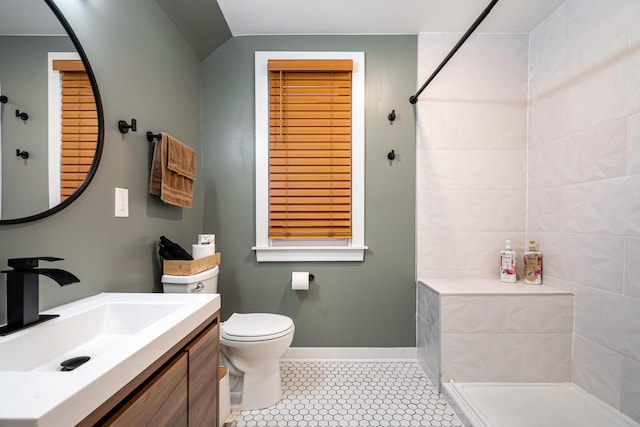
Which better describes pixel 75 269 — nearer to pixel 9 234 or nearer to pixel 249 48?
pixel 9 234

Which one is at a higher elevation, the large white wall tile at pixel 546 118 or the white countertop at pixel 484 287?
the large white wall tile at pixel 546 118

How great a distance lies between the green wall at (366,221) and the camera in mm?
2043

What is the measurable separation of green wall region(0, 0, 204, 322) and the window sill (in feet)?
1.88

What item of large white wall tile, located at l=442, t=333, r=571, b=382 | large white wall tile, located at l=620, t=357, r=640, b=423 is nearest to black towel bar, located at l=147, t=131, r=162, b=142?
large white wall tile, located at l=442, t=333, r=571, b=382

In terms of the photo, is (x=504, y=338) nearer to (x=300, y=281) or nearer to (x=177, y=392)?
(x=300, y=281)

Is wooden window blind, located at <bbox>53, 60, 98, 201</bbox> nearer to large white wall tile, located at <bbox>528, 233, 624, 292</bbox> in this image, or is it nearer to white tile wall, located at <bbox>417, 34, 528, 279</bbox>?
white tile wall, located at <bbox>417, 34, 528, 279</bbox>

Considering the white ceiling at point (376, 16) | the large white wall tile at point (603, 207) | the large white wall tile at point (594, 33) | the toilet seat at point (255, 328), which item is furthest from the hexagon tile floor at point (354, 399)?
the white ceiling at point (376, 16)

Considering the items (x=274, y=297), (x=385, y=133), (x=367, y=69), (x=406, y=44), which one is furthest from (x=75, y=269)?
(x=406, y=44)

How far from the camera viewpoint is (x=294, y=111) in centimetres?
202

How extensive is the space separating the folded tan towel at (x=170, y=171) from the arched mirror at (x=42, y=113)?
0.33m

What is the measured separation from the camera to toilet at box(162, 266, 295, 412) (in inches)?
58.4

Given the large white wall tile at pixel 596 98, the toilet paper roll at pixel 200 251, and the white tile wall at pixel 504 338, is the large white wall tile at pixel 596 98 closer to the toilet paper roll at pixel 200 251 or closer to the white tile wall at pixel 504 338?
the white tile wall at pixel 504 338

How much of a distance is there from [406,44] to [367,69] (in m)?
0.33

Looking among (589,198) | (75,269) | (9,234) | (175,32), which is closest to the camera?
(9,234)
